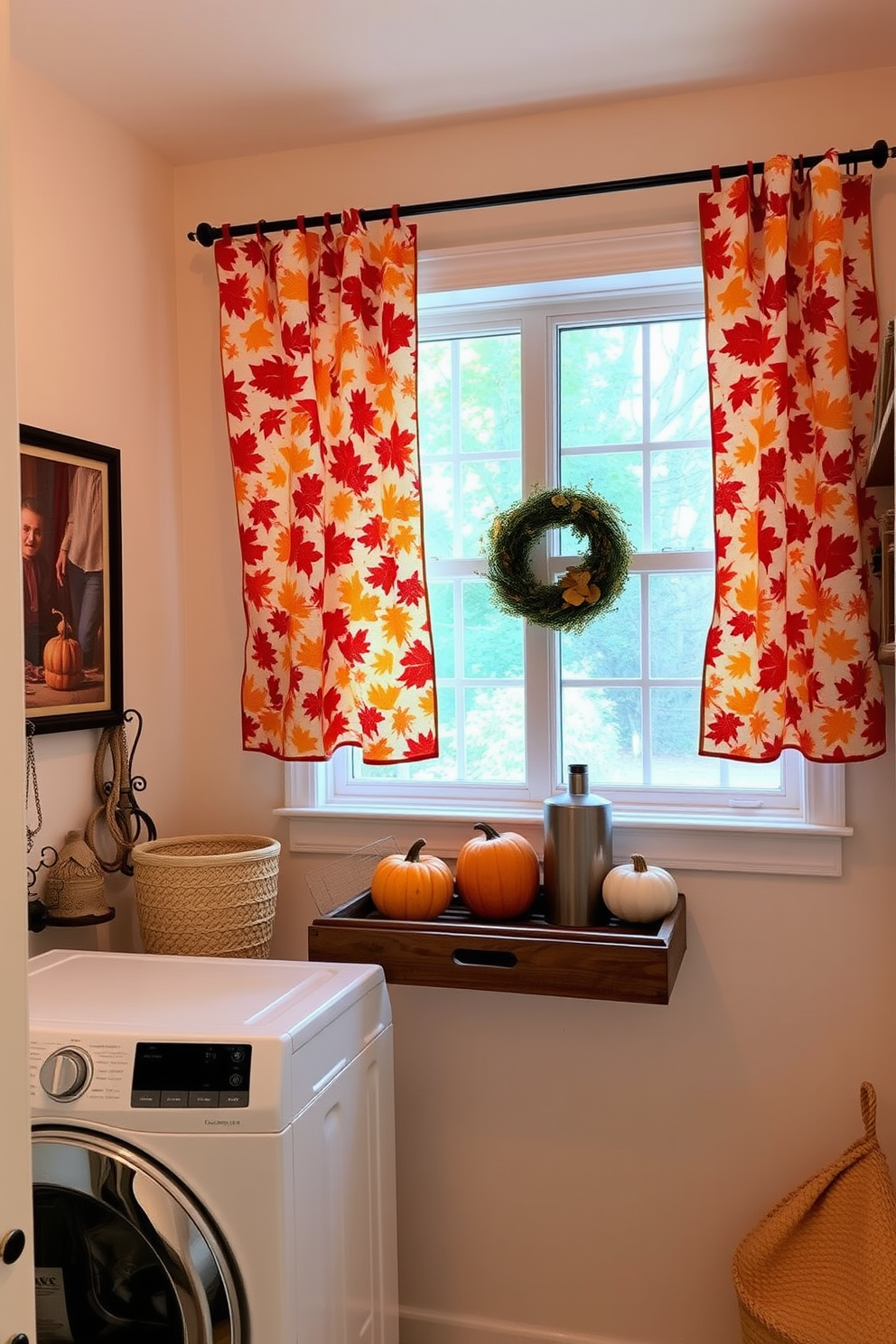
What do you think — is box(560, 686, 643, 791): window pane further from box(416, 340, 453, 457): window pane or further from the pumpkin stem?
box(416, 340, 453, 457): window pane

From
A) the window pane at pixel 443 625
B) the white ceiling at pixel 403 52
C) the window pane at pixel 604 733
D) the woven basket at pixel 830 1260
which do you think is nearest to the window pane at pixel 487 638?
the window pane at pixel 443 625

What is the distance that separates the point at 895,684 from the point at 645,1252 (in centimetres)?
136

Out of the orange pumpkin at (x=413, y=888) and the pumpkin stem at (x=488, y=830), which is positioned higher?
the pumpkin stem at (x=488, y=830)

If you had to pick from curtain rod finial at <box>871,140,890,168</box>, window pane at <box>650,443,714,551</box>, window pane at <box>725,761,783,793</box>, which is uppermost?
curtain rod finial at <box>871,140,890,168</box>

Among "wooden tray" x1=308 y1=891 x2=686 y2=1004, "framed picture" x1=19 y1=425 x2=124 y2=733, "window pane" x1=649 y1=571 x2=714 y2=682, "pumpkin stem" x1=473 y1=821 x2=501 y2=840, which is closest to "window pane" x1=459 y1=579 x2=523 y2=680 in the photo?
"window pane" x1=649 y1=571 x2=714 y2=682

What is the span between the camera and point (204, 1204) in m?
1.67

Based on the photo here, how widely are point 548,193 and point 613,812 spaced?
137cm

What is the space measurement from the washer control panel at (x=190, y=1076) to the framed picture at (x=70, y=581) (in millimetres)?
802

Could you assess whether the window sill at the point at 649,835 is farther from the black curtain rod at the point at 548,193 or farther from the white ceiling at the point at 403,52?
the white ceiling at the point at 403,52

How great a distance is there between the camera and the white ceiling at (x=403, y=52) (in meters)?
2.09

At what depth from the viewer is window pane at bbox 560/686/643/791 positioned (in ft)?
8.60

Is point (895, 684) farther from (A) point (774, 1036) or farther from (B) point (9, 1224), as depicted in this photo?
(B) point (9, 1224)

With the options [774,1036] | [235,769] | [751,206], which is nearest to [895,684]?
[774,1036]

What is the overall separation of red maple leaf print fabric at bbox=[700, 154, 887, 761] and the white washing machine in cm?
112
